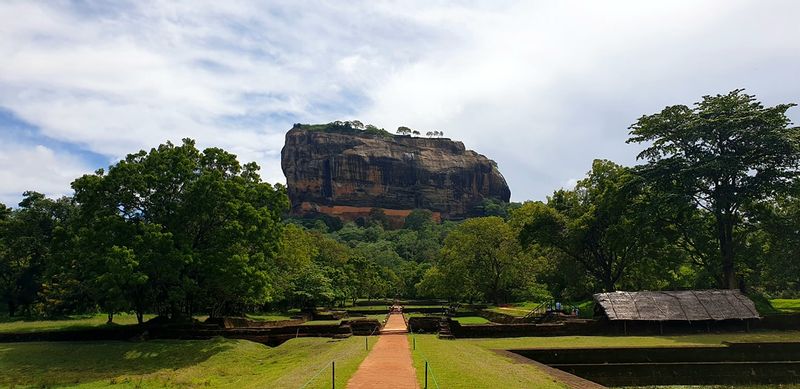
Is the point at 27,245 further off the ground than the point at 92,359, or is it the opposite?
the point at 27,245

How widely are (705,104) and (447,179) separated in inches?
5451

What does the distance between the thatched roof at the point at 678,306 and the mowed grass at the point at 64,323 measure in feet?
90.1

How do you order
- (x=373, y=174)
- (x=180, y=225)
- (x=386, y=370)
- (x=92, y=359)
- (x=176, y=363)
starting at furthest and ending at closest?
(x=373, y=174) → (x=180, y=225) → (x=92, y=359) → (x=176, y=363) → (x=386, y=370)

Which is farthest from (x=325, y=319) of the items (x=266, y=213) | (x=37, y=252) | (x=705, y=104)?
(x=705, y=104)

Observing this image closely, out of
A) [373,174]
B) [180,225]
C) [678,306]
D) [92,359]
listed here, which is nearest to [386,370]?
[92,359]

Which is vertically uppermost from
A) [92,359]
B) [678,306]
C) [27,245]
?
[27,245]

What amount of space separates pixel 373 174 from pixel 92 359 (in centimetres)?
14309

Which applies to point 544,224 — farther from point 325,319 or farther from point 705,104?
point 325,319

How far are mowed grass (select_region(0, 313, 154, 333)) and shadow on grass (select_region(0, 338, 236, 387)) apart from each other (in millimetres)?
3542

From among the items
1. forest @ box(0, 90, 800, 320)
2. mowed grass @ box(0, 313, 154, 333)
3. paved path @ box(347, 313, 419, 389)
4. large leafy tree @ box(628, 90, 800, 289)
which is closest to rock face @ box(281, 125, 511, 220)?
forest @ box(0, 90, 800, 320)

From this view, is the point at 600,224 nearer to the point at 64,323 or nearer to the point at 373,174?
the point at 64,323

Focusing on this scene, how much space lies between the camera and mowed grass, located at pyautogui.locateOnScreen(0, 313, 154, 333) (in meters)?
27.4

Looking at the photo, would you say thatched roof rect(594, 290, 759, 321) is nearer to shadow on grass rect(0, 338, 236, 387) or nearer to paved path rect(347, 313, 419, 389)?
paved path rect(347, 313, 419, 389)

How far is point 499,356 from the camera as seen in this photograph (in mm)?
17328
